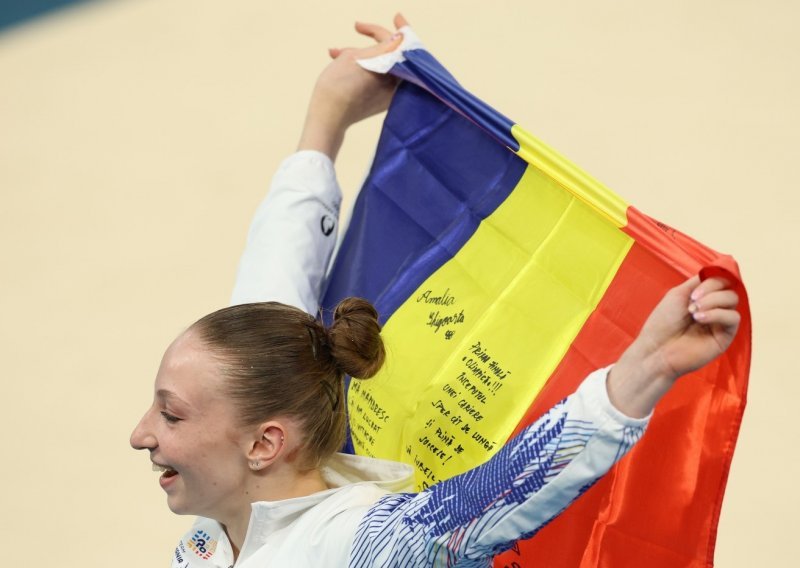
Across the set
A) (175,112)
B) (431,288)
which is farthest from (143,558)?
(175,112)

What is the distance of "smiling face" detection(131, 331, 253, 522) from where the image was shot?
4.03 ft

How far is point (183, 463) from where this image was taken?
1.23m

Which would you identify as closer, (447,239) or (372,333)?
(372,333)

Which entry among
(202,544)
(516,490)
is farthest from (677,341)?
(202,544)

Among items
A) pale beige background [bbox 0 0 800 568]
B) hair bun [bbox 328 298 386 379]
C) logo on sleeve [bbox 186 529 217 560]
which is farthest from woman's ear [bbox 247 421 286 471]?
pale beige background [bbox 0 0 800 568]

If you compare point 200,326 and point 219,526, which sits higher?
point 200,326

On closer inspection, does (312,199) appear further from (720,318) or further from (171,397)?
(720,318)

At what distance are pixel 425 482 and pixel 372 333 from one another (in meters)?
0.27

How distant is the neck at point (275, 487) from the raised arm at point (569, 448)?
24cm

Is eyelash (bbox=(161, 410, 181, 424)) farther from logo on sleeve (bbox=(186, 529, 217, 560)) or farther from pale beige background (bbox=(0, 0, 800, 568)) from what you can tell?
pale beige background (bbox=(0, 0, 800, 568))

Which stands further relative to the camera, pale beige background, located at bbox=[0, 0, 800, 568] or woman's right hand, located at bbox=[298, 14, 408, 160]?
pale beige background, located at bbox=[0, 0, 800, 568]

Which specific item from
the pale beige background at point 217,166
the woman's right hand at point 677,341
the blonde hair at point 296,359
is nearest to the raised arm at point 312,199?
the blonde hair at point 296,359

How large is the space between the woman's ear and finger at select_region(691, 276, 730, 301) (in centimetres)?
52

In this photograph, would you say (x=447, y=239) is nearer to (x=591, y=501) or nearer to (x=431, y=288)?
(x=431, y=288)
